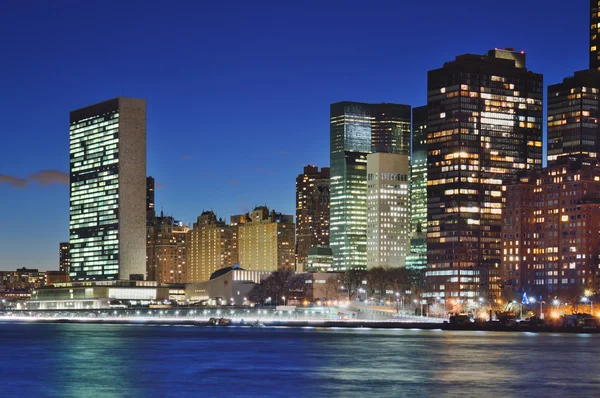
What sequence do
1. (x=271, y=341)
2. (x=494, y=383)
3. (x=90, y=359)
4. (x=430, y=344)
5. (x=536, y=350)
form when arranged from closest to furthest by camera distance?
(x=494, y=383)
(x=90, y=359)
(x=536, y=350)
(x=430, y=344)
(x=271, y=341)

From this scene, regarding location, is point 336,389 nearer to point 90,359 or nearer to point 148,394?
point 148,394

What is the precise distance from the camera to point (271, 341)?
165m

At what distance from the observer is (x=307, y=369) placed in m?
103

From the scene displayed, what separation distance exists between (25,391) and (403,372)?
33.9 m

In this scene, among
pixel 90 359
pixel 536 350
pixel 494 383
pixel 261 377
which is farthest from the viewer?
pixel 536 350

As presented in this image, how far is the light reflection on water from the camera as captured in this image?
8388cm

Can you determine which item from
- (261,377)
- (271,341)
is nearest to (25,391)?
(261,377)

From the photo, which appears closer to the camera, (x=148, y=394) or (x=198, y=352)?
(x=148, y=394)

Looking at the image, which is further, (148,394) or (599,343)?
(599,343)

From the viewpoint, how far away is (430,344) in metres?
148

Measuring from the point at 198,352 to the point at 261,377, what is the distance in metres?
37.9

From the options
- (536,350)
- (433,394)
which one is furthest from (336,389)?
(536,350)

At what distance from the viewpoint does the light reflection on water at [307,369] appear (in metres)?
83.9

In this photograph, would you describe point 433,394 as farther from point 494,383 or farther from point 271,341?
point 271,341
